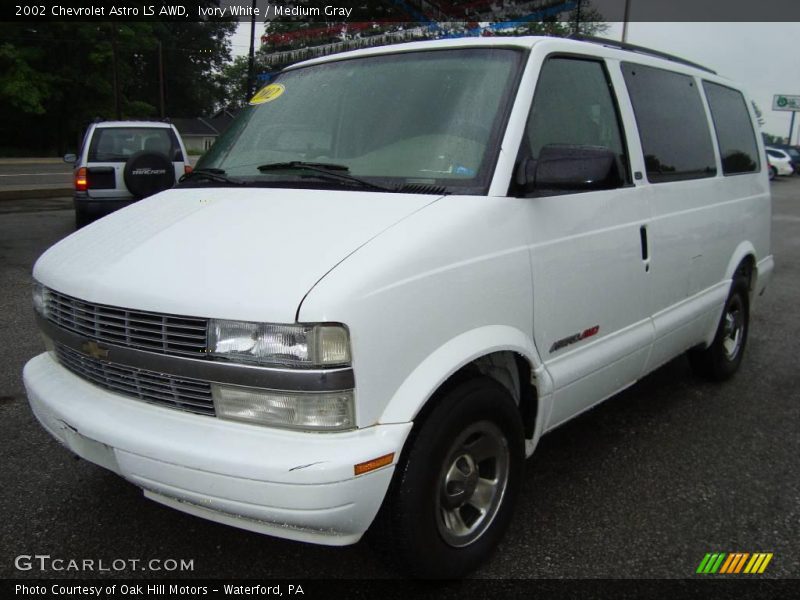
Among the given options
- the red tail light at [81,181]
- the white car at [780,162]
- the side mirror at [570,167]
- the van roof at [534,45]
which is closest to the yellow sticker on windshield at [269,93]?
the van roof at [534,45]

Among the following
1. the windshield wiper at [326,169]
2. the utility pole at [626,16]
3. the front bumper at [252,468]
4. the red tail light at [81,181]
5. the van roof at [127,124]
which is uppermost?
the utility pole at [626,16]

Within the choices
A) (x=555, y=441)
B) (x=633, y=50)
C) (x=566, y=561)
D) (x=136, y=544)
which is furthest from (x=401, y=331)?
(x=633, y=50)

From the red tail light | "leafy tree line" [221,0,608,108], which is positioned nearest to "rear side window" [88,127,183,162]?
the red tail light

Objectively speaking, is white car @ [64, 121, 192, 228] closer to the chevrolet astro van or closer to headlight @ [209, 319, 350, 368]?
the chevrolet astro van

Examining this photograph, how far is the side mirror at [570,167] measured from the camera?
262 cm

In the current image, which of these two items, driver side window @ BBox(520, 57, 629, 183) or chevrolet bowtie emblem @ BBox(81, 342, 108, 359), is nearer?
chevrolet bowtie emblem @ BBox(81, 342, 108, 359)

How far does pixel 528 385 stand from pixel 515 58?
1.33 metres

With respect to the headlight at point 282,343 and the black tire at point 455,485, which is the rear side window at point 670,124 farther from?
the headlight at point 282,343

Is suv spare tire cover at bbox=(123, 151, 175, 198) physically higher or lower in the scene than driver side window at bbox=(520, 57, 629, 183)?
lower

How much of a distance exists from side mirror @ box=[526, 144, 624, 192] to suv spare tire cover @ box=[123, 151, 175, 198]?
333 cm

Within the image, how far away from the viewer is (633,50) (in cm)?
379

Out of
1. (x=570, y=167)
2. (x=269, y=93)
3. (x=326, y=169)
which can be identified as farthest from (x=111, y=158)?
(x=570, y=167)

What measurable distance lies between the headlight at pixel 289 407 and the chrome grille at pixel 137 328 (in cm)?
16

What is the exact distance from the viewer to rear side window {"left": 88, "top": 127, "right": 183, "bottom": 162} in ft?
33.7
